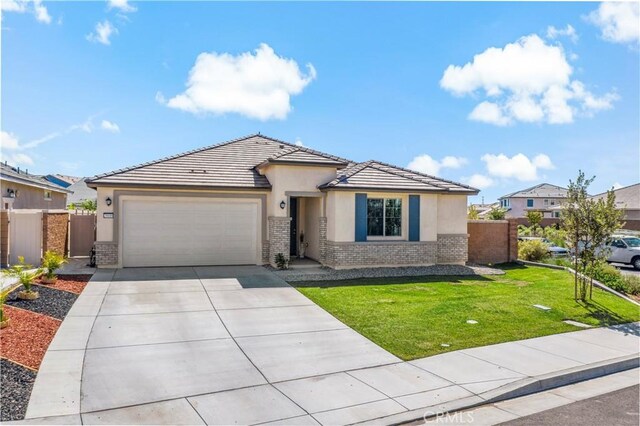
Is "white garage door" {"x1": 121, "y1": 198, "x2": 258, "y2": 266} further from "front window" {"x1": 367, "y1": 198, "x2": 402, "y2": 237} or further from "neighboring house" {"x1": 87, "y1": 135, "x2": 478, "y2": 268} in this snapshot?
"front window" {"x1": 367, "y1": 198, "x2": 402, "y2": 237}

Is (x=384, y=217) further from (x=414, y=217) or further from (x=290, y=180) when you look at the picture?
(x=290, y=180)

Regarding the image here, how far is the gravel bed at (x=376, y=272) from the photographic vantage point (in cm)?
1433

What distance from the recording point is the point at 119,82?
49.5 ft

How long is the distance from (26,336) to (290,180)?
33.2 feet

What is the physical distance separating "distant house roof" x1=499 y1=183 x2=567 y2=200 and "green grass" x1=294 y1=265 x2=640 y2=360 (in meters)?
53.3

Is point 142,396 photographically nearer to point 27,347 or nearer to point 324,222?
point 27,347

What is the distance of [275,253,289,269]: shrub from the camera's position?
51.1 ft

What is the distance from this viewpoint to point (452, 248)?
17859 millimetres

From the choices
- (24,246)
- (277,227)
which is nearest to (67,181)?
(24,246)

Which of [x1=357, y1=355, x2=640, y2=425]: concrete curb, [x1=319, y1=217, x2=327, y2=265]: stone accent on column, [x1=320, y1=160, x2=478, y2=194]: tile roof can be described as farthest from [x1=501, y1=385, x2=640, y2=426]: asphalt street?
[x1=319, y1=217, x2=327, y2=265]: stone accent on column

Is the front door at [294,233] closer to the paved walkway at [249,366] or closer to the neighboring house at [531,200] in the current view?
the paved walkway at [249,366]

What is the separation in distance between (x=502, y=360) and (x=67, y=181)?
56.1m

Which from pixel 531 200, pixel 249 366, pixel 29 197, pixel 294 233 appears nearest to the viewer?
pixel 249 366

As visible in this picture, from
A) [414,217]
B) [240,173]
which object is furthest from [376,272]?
[240,173]
